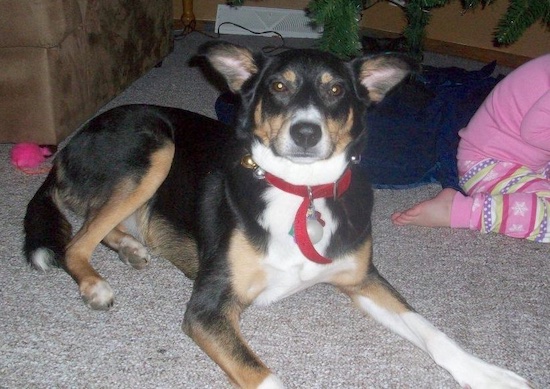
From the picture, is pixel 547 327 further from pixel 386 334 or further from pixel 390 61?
pixel 390 61

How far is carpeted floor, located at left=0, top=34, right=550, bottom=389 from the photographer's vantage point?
1632mm

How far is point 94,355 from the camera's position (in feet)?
5.45

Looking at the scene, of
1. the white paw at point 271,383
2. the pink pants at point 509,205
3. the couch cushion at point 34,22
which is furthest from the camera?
the couch cushion at point 34,22

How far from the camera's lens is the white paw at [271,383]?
1.52 m

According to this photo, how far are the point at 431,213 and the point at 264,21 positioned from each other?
11.2 feet

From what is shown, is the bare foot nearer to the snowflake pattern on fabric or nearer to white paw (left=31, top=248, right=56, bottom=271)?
the snowflake pattern on fabric

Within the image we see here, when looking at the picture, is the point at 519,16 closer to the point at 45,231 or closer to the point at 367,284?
the point at 367,284

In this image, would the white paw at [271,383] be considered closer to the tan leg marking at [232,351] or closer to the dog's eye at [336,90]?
the tan leg marking at [232,351]

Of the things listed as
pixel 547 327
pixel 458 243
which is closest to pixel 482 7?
pixel 458 243

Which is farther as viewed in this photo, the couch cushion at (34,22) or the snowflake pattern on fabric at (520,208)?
the couch cushion at (34,22)

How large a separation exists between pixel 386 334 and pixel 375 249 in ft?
1.72

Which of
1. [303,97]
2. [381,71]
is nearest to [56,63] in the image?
[303,97]

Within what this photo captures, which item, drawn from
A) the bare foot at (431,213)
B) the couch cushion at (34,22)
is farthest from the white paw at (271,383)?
the couch cushion at (34,22)

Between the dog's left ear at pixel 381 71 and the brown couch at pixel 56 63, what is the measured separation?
1396 millimetres
